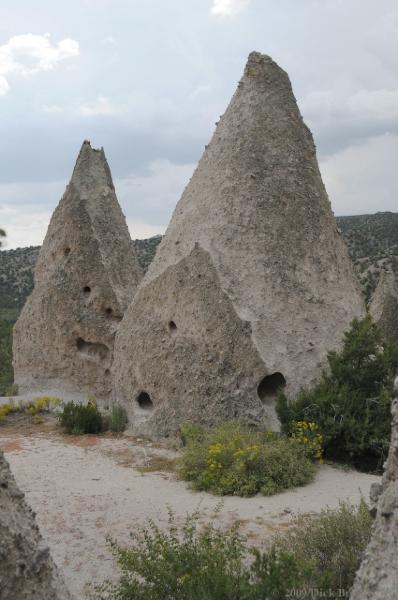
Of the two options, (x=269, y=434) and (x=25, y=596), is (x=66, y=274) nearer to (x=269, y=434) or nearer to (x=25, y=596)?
(x=269, y=434)

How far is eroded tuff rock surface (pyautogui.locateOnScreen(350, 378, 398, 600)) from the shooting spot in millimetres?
3166

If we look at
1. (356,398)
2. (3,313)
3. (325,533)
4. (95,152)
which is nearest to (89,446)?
(356,398)

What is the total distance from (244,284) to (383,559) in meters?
6.21

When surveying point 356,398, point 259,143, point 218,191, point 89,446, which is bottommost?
point 89,446

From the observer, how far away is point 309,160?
34.6 ft

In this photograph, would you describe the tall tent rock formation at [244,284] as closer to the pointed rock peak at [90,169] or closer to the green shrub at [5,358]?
the pointed rock peak at [90,169]

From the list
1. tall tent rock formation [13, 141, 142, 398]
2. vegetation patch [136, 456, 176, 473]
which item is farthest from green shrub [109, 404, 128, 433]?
tall tent rock formation [13, 141, 142, 398]

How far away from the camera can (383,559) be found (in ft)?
10.8

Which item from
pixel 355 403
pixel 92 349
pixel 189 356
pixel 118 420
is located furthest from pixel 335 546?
pixel 92 349

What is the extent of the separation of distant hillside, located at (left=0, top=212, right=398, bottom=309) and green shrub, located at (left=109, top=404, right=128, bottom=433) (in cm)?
1949

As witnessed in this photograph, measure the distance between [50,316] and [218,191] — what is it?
15.8 ft

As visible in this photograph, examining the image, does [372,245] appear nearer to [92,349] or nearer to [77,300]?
[92,349]

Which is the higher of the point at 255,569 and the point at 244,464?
the point at 255,569

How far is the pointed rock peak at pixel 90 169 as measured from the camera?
1358 centimetres
